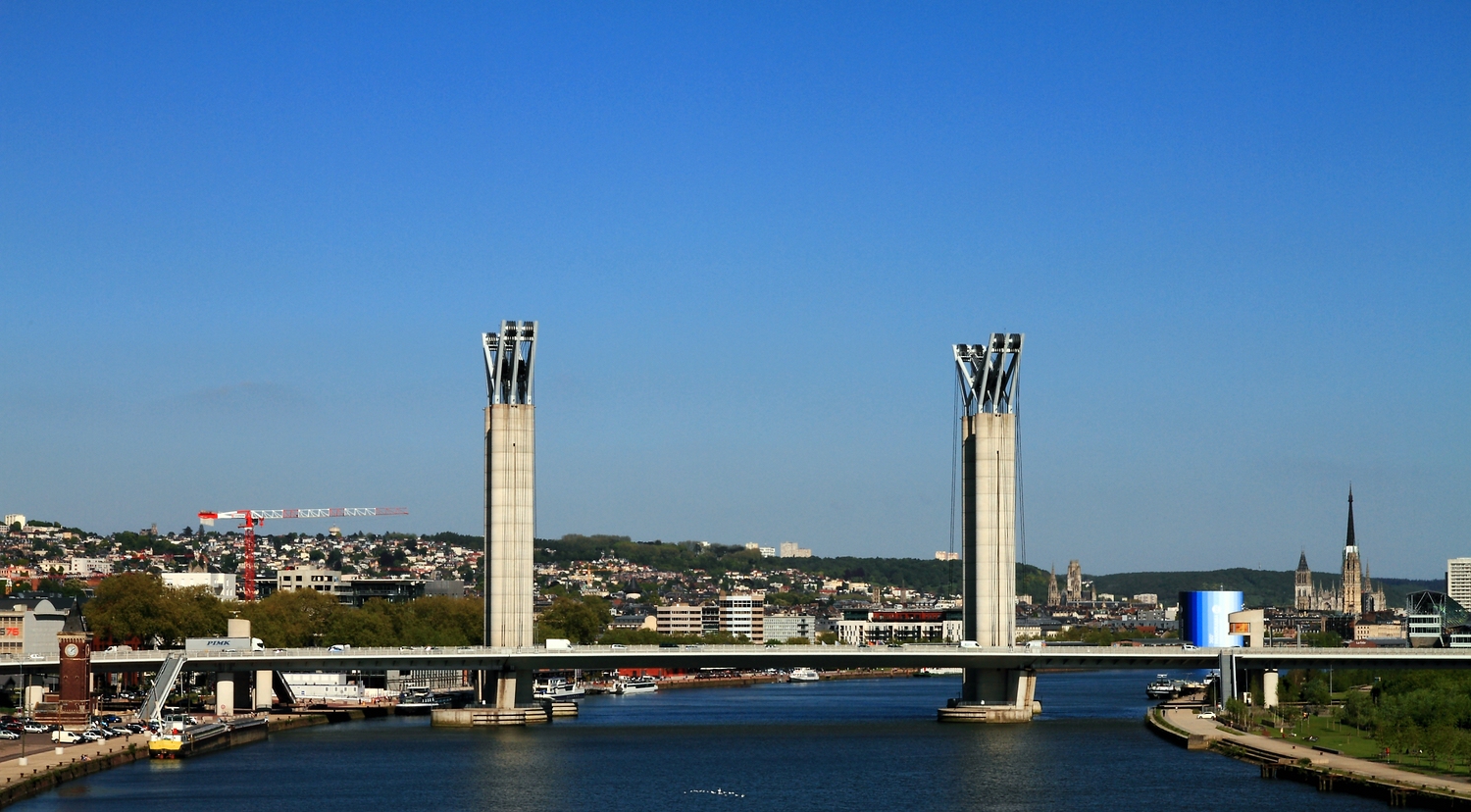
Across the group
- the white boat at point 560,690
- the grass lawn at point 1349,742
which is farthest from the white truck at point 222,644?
the grass lawn at point 1349,742

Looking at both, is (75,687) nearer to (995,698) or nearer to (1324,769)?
(995,698)

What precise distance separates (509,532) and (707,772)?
132ft

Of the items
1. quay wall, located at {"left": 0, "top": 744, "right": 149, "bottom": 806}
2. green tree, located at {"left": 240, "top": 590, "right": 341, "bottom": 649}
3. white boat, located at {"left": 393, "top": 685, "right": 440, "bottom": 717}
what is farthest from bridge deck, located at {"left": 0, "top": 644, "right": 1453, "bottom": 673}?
green tree, located at {"left": 240, "top": 590, "right": 341, "bottom": 649}

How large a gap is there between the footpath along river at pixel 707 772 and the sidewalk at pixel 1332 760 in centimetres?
225

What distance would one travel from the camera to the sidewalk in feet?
275

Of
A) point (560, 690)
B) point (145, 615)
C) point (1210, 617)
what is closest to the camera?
point (145, 615)

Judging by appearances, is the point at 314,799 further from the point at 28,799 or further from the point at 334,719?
the point at 334,719

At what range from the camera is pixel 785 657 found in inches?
5187

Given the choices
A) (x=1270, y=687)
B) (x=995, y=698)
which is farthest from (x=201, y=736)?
(x=1270, y=687)

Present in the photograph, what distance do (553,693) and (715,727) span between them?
161ft

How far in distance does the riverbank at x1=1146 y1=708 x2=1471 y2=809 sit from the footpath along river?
3.25 feet

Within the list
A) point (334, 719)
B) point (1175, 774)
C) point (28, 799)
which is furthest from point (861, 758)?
point (334, 719)

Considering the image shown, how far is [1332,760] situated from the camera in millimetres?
97500

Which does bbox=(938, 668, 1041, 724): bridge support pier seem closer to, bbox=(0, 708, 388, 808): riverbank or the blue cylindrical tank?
bbox=(0, 708, 388, 808): riverbank
